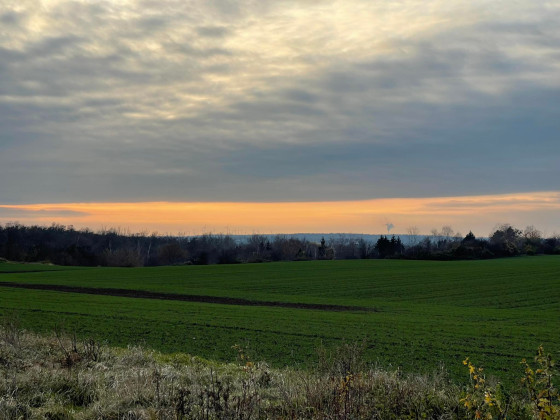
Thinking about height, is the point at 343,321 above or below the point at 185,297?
above

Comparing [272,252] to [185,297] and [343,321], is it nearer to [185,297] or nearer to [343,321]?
[185,297]

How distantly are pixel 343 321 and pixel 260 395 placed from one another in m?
22.6

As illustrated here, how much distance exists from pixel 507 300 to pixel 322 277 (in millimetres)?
29429

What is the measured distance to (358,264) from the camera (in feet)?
321

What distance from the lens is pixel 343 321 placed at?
31.1 metres

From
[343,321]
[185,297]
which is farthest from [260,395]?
[185,297]

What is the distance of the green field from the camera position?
69.8ft

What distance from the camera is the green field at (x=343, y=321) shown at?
837 inches

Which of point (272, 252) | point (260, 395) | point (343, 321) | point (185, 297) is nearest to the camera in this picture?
point (260, 395)

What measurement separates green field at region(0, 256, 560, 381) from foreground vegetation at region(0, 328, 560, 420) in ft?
18.3

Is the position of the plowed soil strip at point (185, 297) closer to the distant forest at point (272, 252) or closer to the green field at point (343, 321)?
the green field at point (343, 321)

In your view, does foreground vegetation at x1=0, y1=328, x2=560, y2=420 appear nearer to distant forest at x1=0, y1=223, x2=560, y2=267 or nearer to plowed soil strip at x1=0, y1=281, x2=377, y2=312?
plowed soil strip at x1=0, y1=281, x2=377, y2=312

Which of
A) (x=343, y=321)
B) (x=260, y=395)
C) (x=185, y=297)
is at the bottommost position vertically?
(x=185, y=297)

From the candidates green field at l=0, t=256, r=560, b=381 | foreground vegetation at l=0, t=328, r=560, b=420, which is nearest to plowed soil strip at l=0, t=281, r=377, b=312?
green field at l=0, t=256, r=560, b=381
